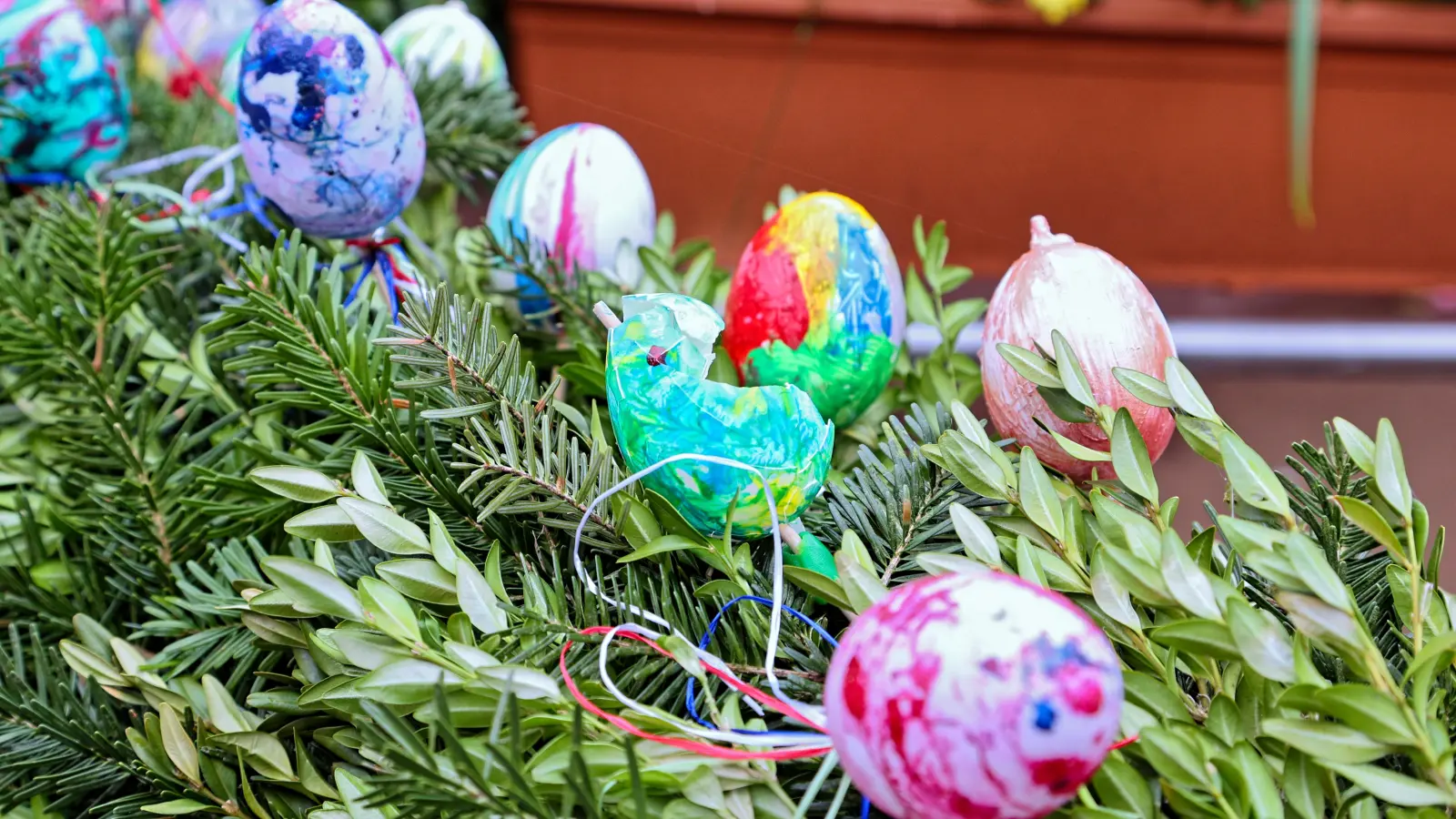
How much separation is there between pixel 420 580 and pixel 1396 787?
0.23m

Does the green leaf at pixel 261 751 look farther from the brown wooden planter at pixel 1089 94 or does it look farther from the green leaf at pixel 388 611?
the brown wooden planter at pixel 1089 94

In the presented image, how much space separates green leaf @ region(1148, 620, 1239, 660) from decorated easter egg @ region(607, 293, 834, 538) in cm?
10

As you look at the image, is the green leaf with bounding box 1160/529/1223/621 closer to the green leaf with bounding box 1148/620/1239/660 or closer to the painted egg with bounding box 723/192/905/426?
the green leaf with bounding box 1148/620/1239/660

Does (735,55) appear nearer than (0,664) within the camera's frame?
No

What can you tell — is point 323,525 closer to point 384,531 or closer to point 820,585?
point 384,531

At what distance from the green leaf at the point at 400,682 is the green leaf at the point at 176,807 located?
0.08 m

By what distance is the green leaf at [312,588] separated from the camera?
0.89 ft

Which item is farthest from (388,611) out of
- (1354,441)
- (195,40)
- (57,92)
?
(195,40)

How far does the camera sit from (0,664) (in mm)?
327

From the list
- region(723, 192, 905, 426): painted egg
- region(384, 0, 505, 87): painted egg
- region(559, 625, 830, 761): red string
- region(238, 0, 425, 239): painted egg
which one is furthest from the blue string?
region(384, 0, 505, 87): painted egg

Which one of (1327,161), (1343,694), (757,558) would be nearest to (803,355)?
(757,558)

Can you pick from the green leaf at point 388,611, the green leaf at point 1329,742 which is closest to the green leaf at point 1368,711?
the green leaf at point 1329,742

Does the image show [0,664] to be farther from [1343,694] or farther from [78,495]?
[1343,694]

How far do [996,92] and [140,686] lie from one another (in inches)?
37.2
